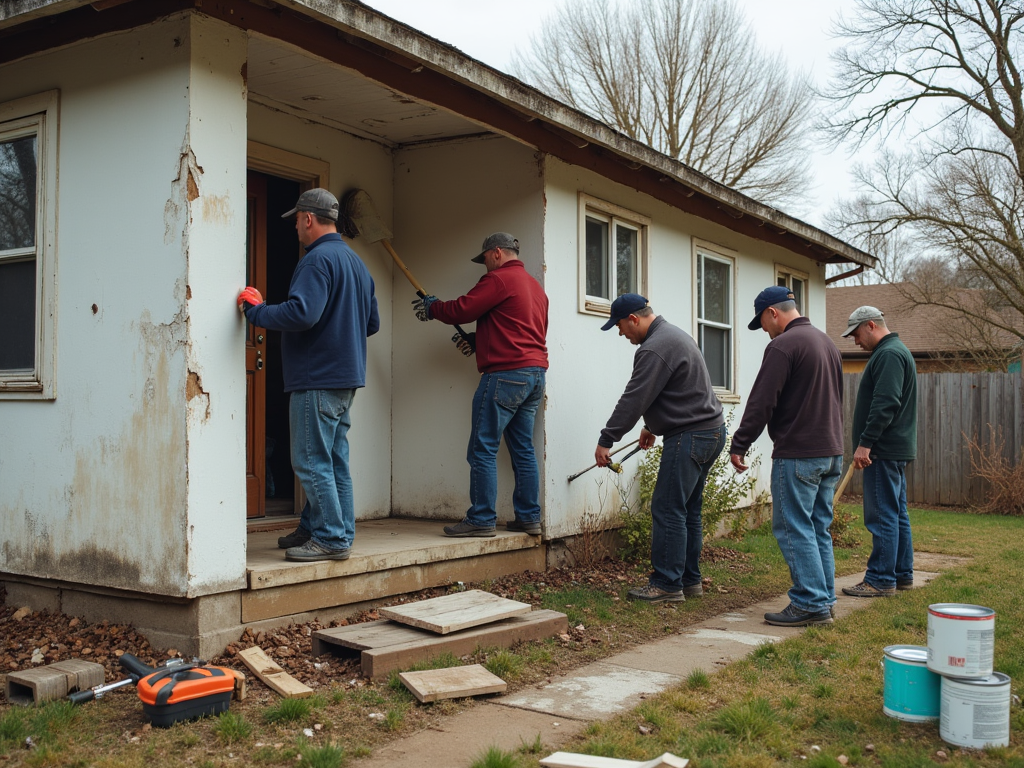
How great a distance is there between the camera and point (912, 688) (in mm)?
3986

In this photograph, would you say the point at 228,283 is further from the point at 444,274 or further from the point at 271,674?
the point at 444,274

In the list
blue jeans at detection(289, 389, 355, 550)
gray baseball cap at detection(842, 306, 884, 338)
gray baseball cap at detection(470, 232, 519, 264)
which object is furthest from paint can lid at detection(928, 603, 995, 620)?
gray baseball cap at detection(470, 232, 519, 264)

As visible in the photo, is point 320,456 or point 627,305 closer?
point 320,456

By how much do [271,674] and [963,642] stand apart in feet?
9.86

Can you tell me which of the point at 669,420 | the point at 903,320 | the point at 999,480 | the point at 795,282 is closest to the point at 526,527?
the point at 669,420

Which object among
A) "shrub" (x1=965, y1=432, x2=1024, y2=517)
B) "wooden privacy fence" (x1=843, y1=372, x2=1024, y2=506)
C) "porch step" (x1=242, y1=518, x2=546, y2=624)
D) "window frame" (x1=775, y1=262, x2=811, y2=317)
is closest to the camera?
"porch step" (x1=242, y1=518, x2=546, y2=624)

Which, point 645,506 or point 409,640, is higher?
point 645,506

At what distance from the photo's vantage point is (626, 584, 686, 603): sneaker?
6504mm

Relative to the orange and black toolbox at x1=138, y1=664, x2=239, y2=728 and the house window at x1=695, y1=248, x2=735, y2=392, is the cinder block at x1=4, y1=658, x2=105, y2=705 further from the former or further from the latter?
the house window at x1=695, y1=248, x2=735, y2=392

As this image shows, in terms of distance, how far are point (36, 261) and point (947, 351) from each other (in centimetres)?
2701

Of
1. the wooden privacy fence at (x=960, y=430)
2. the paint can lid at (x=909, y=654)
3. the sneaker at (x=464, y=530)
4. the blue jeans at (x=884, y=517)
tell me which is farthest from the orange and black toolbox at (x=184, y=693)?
the wooden privacy fence at (x=960, y=430)

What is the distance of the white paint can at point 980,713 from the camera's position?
3.70 metres

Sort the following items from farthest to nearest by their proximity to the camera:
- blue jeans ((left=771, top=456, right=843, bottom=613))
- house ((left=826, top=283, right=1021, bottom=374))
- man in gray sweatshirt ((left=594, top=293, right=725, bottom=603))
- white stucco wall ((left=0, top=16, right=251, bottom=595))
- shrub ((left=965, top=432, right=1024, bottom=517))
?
house ((left=826, top=283, right=1021, bottom=374)) < shrub ((left=965, top=432, right=1024, bottom=517)) < man in gray sweatshirt ((left=594, top=293, right=725, bottom=603)) < blue jeans ((left=771, top=456, right=843, bottom=613)) < white stucco wall ((left=0, top=16, right=251, bottom=595))

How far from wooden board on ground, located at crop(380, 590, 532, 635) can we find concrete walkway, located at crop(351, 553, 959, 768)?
571 millimetres
